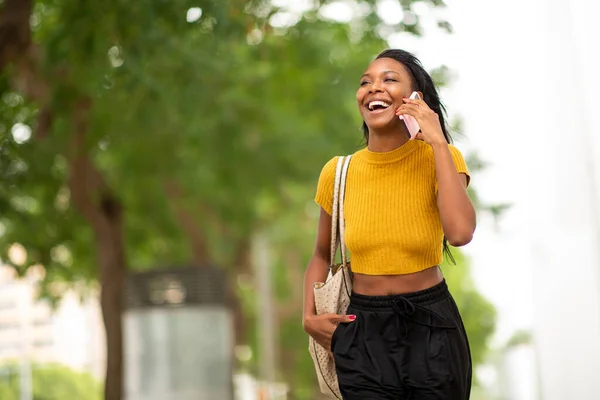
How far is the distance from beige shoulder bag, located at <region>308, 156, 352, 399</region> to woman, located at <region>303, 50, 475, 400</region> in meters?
0.04

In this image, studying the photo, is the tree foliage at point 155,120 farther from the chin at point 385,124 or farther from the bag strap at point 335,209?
the chin at point 385,124

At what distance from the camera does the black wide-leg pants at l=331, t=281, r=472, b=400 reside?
3.30m

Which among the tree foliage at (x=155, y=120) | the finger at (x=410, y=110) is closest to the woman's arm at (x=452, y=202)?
the finger at (x=410, y=110)

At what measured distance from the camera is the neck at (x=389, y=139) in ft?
11.5

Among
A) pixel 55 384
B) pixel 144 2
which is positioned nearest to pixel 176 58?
pixel 144 2

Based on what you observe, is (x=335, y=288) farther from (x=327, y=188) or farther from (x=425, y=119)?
(x=425, y=119)

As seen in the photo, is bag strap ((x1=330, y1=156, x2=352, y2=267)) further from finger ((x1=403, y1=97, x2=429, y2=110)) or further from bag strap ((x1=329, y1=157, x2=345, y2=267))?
finger ((x1=403, y1=97, x2=429, y2=110))

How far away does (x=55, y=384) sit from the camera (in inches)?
1683

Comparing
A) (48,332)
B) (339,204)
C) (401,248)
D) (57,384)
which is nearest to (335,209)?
(339,204)

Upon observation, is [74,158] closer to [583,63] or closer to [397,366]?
[583,63]

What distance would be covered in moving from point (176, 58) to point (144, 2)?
3934mm

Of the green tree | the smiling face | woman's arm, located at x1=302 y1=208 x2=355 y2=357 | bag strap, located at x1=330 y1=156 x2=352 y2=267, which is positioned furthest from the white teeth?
the green tree

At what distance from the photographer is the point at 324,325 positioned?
3.58 metres

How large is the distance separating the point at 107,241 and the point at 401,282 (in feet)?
34.8
